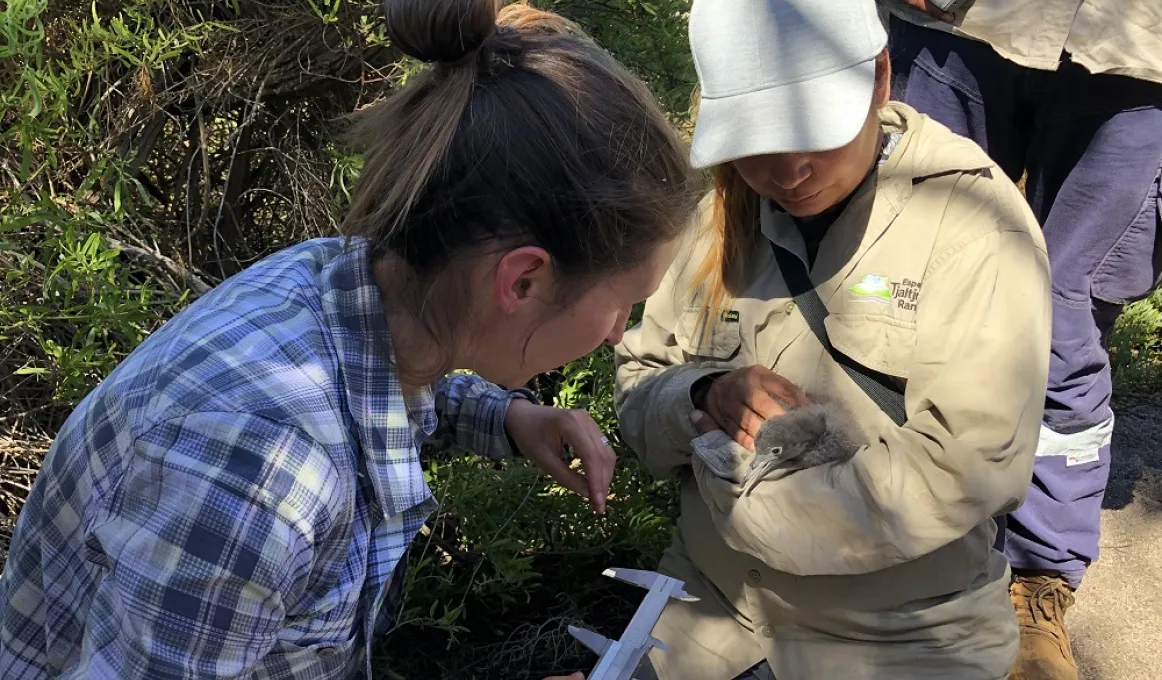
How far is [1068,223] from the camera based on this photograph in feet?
8.91

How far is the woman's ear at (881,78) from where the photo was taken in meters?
1.96

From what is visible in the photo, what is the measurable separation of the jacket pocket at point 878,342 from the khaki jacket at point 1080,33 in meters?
1.08

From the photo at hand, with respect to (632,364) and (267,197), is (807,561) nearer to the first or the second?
(632,364)

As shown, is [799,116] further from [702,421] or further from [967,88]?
[967,88]

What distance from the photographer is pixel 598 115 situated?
133 cm

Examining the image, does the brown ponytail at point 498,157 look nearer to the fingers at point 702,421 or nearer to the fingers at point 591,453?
the fingers at point 591,453

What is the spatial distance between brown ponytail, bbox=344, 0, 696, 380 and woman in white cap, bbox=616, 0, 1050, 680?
0.60m

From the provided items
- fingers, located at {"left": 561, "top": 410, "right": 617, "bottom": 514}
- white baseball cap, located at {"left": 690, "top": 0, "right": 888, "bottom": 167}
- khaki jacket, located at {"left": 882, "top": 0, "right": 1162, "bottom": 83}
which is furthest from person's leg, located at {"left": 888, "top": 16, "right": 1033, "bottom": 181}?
fingers, located at {"left": 561, "top": 410, "right": 617, "bottom": 514}

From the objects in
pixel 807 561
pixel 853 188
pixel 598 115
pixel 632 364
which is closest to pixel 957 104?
pixel 853 188

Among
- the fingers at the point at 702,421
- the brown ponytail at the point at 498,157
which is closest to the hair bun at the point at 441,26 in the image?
the brown ponytail at the point at 498,157

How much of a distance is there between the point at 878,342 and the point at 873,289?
12cm

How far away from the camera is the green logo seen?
6.48ft

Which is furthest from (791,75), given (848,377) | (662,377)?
(662,377)

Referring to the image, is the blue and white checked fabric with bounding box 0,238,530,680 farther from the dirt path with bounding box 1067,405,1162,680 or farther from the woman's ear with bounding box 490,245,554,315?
the dirt path with bounding box 1067,405,1162,680
